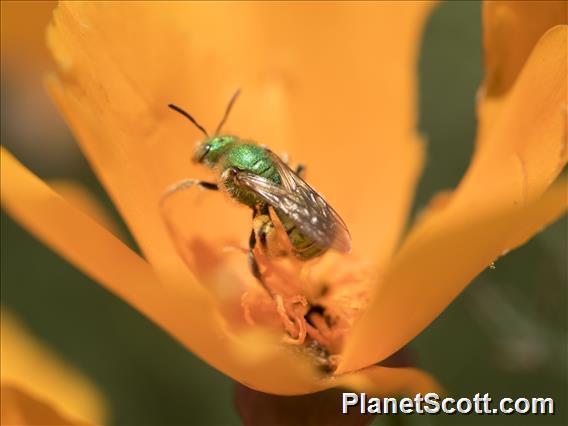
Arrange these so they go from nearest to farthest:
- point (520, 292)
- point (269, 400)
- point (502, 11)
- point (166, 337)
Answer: point (269, 400)
point (502, 11)
point (520, 292)
point (166, 337)

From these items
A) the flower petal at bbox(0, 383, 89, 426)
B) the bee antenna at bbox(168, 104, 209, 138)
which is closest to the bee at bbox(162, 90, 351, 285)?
the bee antenna at bbox(168, 104, 209, 138)

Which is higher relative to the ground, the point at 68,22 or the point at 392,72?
the point at 392,72

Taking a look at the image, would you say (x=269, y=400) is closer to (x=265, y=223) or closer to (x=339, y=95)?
(x=265, y=223)

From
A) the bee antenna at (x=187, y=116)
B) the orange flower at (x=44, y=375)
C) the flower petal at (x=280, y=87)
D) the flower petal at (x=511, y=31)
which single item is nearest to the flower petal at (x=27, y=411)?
the orange flower at (x=44, y=375)

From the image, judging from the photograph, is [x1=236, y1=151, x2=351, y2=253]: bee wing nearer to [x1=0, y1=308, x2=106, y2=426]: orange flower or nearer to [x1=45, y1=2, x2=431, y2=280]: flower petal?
[x1=45, y1=2, x2=431, y2=280]: flower petal

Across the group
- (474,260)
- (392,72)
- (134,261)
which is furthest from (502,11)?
(134,261)

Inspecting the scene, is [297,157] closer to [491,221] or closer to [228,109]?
[228,109]

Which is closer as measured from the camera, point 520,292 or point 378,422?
point 378,422
